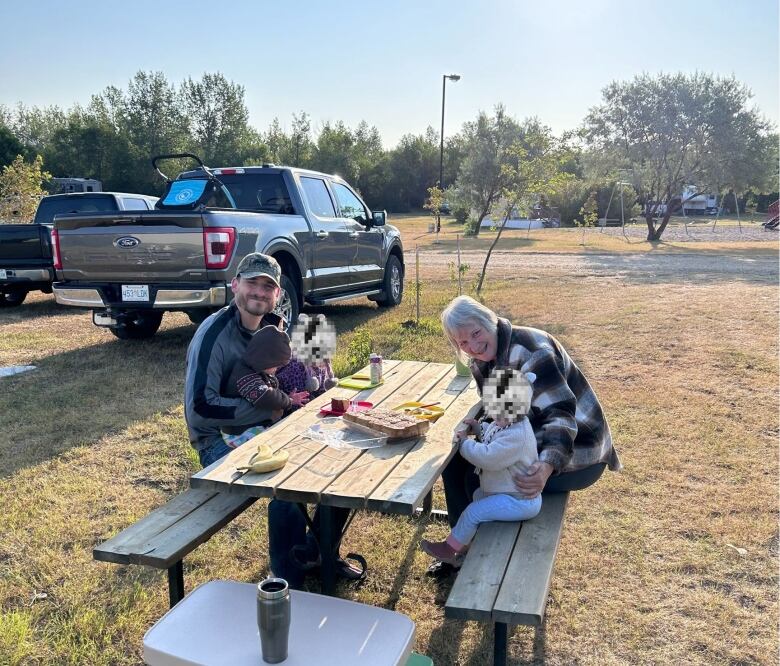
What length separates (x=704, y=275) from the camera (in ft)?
46.9

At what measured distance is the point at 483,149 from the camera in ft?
109

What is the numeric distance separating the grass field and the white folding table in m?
0.79

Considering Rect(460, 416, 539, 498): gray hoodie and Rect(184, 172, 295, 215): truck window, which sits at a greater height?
Rect(184, 172, 295, 215): truck window

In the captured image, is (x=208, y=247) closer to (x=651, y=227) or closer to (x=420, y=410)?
(x=420, y=410)

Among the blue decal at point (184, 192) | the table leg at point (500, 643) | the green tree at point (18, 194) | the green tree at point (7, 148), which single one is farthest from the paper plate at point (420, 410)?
the green tree at point (7, 148)

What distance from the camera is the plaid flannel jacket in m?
2.48

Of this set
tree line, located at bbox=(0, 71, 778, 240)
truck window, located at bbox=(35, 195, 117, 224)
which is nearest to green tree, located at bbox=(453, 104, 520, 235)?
tree line, located at bbox=(0, 71, 778, 240)

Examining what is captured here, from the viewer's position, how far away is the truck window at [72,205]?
1029 cm

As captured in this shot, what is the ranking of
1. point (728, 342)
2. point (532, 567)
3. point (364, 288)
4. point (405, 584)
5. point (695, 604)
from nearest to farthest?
1. point (532, 567)
2. point (695, 604)
3. point (405, 584)
4. point (728, 342)
5. point (364, 288)

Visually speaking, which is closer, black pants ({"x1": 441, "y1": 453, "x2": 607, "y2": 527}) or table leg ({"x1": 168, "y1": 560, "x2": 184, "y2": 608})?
table leg ({"x1": 168, "y1": 560, "x2": 184, "y2": 608})

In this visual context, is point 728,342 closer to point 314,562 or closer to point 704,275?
point 314,562

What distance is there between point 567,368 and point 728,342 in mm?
5631

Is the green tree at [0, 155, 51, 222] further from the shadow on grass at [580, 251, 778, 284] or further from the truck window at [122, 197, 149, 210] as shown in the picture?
the shadow on grass at [580, 251, 778, 284]

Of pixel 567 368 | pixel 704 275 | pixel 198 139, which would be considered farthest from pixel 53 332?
pixel 198 139
